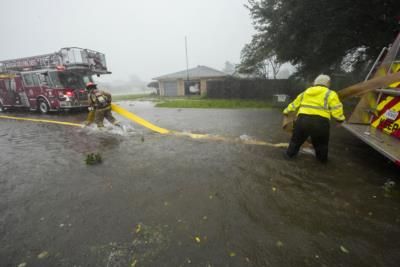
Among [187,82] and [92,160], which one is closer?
[92,160]

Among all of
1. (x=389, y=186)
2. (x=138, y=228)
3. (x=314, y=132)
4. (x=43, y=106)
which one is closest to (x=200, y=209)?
(x=138, y=228)

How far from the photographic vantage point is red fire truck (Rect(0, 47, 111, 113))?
30.0ft

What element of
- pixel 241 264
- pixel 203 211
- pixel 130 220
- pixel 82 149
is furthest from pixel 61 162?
pixel 241 264

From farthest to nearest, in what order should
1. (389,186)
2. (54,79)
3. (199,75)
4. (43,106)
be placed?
1. (199,75)
2. (43,106)
3. (54,79)
4. (389,186)

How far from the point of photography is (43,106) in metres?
10.1

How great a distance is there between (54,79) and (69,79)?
2.00 ft

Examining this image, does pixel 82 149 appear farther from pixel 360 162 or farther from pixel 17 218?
pixel 360 162

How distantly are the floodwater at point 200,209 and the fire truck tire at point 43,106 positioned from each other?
269 inches

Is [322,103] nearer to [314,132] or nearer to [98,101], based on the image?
[314,132]

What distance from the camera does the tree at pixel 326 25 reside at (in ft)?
26.5

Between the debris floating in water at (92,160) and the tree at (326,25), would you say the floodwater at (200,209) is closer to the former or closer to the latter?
the debris floating in water at (92,160)

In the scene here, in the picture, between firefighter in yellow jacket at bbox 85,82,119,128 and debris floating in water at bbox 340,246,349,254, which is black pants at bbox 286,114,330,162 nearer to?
debris floating in water at bbox 340,246,349,254

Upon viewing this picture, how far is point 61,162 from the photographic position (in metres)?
4.05

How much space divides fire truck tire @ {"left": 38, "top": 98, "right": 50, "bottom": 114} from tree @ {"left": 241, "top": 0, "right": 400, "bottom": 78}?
13280 millimetres
